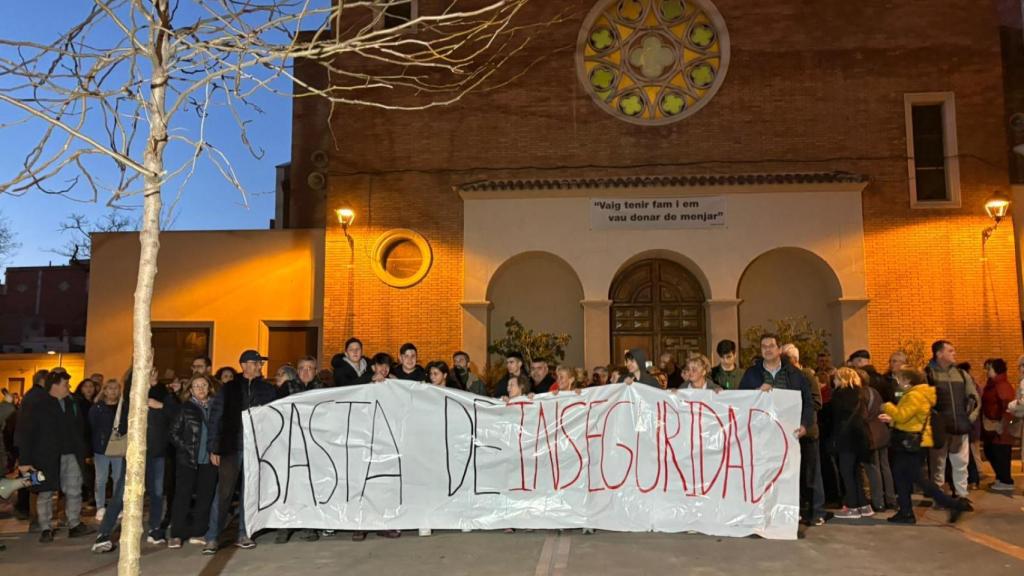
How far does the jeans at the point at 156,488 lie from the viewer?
8.49 meters

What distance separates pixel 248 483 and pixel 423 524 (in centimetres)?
194

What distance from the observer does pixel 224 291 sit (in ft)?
62.1

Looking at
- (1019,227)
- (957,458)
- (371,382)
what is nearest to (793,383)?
(957,458)

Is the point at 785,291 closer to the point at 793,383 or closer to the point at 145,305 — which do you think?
the point at 793,383

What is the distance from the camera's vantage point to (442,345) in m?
16.9

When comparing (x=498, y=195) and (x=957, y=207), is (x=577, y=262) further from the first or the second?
(x=957, y=207)

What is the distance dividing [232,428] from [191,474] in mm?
663

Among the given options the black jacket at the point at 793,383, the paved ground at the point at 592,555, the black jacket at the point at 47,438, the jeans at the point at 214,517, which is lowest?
the paved ground at the point at 592,555

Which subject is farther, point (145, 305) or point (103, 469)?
point (103, 469)

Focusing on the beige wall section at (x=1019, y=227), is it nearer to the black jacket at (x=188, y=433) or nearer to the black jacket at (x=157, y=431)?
the black jacket at (x=188, y=433)

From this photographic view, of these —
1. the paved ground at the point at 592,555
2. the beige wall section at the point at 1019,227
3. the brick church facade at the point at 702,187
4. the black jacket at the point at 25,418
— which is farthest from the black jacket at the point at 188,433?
the beige wall section at the point at 1019,227

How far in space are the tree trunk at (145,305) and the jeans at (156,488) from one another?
4.02 meters

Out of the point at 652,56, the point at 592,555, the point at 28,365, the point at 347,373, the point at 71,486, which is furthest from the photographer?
the point at 28,365

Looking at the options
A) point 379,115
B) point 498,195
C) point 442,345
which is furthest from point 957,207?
point 379,115
